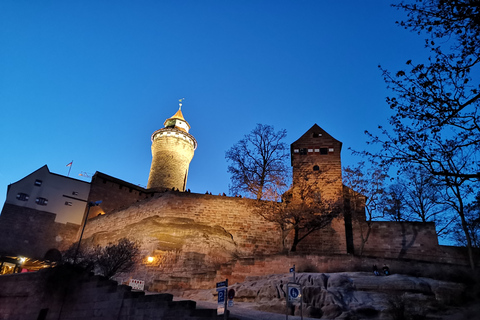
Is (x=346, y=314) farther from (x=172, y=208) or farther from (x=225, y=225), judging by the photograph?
(x=172, y=208)

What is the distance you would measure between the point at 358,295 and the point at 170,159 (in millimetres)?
27728

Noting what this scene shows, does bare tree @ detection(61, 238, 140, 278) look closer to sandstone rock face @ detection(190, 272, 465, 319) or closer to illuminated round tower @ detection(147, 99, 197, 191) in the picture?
sandstone rock face @ detection(190, 272, 465, 319)

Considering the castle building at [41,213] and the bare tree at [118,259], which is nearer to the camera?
the bare tree at [118,259]

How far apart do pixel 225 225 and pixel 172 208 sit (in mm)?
3801

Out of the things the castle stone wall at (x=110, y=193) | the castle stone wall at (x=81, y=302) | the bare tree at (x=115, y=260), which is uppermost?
the castle stone wall at (x=110, y=193)

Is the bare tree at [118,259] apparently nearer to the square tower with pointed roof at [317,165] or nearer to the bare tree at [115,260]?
the bare tree at [115,260]

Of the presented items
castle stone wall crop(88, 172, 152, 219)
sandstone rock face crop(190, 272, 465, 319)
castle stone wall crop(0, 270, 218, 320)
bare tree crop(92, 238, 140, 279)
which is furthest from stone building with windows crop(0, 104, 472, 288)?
castle stone wall crop(0, 270, 218, 320)

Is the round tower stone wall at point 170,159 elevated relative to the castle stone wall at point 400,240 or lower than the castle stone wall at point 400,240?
elevated

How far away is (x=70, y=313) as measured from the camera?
47.3 ft

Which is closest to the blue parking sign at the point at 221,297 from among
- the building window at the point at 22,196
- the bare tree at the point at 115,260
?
the bare tree at the point at 115,260

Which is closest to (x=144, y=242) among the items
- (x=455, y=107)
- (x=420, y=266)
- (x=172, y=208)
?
(x=172, y=208)

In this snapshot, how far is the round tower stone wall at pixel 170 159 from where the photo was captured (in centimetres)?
3666

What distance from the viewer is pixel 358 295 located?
1341cm

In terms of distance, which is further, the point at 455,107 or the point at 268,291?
the point at 268,291
